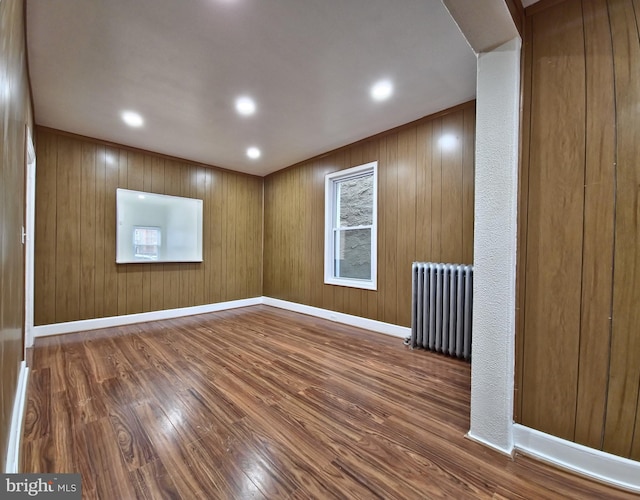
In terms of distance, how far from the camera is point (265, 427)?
160cm

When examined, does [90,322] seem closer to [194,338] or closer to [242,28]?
[194,338]

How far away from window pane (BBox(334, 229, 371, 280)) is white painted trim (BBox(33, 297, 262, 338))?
2.14 meters

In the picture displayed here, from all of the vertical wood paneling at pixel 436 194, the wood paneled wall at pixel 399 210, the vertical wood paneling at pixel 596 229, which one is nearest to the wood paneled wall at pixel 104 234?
the wood paneled wall at pixel 399 210

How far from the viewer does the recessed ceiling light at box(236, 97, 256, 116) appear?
8.68ft

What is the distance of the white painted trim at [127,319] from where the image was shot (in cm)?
328

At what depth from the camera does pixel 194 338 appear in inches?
127

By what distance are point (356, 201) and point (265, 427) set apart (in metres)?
3.14

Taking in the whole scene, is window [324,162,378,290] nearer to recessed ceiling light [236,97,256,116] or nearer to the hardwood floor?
the hardwood floor

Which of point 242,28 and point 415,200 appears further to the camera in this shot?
point 415,200

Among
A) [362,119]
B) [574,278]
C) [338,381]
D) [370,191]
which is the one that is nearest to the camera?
[574,278]

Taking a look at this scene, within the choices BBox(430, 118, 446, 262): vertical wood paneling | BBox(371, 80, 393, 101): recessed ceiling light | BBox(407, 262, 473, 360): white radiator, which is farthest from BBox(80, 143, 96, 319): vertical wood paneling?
BBox(430, 118, 446, 262): vertical wood paneling

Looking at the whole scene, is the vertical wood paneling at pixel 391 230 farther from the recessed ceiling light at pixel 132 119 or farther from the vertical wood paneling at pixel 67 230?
the vertical wood paneling at pixel 67 230


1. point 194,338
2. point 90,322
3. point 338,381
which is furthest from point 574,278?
point 90,322

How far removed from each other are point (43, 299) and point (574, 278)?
5.02 m
